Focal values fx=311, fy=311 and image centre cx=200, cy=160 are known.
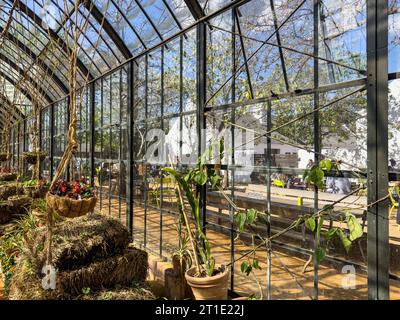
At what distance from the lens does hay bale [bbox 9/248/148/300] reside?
95.0 inches

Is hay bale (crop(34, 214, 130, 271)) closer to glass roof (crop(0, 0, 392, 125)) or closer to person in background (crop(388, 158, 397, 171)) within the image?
glass roof (crop(0, 0, 392, 125))

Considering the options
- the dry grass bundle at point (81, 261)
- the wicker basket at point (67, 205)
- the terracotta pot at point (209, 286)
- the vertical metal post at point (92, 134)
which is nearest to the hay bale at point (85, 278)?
the dry grass bundle at point (81, 261)

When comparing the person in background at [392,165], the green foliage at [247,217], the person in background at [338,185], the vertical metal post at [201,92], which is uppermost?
the vertical metal post at [201,92]

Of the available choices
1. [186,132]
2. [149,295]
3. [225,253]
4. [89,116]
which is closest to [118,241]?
[149,295]

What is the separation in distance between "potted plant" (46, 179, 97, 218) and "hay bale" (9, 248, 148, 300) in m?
0.46

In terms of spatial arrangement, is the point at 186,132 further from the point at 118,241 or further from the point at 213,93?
the point at 118,241

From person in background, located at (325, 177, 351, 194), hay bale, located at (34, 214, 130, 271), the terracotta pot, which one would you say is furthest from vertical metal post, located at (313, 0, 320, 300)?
hay bale, located at (34, 214, 130, 271)

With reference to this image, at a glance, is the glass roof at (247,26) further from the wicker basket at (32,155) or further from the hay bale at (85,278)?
the wicker basket at (32,155)

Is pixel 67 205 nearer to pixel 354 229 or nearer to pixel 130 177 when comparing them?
pixel 130 177

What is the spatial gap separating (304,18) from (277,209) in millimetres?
1451

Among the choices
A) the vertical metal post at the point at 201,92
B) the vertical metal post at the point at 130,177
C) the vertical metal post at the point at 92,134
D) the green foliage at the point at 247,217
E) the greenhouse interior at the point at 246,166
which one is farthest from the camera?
the vertical metal post at the point at 92,134

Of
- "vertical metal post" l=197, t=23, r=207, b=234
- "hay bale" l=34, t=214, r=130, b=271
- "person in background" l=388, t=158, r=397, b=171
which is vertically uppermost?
"vertical metal post" l=197, t=23, r=207, b=234

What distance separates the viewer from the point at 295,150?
2268 mm

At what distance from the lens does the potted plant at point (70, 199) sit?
2461mm
